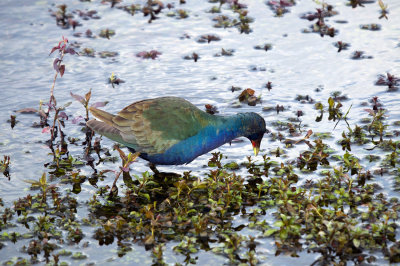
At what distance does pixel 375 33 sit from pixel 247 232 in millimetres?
5187

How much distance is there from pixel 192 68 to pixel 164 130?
2614 millimetres

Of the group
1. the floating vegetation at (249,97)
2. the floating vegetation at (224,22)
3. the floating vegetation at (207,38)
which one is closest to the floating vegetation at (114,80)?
the floating vegetation at (249,97)

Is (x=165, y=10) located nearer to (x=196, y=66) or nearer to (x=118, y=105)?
(x=196, y=66)

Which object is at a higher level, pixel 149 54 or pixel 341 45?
pixel 341 45

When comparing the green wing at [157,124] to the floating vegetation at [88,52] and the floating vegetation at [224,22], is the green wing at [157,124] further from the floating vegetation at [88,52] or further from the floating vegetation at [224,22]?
the floating vegetation at [224,22]

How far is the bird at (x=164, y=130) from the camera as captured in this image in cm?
620

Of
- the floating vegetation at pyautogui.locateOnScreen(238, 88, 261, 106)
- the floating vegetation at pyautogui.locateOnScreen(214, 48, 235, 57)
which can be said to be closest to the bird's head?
the floating vegetation at pyautogui.locateOnScreen(238, 88, 261, 106)

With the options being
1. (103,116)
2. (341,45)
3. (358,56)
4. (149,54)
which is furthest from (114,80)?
(358,56)

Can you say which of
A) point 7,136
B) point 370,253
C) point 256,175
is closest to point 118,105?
point 7,136

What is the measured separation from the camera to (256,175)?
248 inches

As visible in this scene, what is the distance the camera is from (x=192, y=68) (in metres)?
8.67

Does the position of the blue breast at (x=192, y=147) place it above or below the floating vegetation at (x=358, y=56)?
below

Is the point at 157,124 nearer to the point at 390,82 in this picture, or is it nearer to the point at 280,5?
the point at 390,82

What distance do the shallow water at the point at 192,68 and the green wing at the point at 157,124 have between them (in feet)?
1.46
